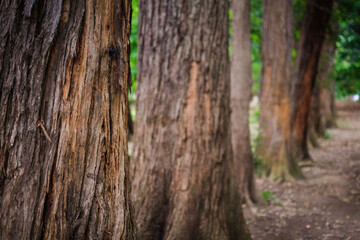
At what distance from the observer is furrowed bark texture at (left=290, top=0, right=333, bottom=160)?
7.86 meters

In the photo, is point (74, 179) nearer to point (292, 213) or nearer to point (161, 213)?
point (161, 213)

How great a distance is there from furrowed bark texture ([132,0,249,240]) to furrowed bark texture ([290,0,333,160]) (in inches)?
205

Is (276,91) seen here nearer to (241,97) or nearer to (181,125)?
(241,97)

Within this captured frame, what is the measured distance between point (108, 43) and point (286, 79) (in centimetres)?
658

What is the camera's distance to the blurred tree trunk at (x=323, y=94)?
981cm

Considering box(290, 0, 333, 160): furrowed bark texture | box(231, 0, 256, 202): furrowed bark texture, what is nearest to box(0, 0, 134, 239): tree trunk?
box(231, 0, 256, 202): furrowed bark texture

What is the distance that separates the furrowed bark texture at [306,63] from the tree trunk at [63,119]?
697 centimetres

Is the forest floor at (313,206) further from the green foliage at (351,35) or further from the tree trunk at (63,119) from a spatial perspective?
the tree trunk at (63,119)

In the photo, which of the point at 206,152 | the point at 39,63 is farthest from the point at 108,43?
the point at 206,152

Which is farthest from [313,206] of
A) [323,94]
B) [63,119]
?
[323,94]

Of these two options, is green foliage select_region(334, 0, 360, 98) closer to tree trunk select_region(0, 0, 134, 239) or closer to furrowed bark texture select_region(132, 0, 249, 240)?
furrowed bark texture select_region(132, 0, 249, 240)

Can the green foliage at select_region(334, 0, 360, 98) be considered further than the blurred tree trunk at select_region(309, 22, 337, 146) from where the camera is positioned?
No

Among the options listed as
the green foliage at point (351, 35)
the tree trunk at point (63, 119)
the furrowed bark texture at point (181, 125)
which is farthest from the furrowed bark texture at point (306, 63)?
the tree trunk at point (63, 119)

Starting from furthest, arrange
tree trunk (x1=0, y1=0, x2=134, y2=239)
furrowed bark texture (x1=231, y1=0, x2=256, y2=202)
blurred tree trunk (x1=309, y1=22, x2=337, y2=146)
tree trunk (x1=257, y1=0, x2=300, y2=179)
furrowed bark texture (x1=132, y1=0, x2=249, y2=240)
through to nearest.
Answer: blurred tree trunk (x1=309, y1=22, x2=337, y2=146)
tree trunk (x1=257, y1=0, x2=300, y2=179)
furrowed bark texture (x1=231, y1=0, x2=256, y2=202)
furrowed bark texture (x1=132, y1=0, x2=249, y2=240)
tree trunk (x1=0, y1=0, x2=134, y2=239)
